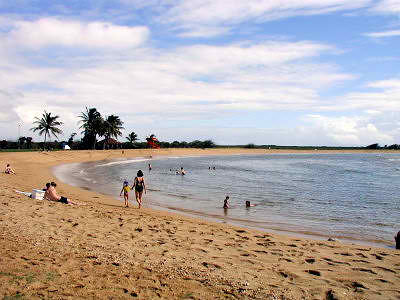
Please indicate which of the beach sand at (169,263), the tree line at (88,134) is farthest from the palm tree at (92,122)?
the beach sand at (169,263)

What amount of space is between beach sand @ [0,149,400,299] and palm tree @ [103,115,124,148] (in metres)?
72.0

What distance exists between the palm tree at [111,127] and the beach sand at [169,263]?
71961mm

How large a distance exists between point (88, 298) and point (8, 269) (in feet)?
6.49

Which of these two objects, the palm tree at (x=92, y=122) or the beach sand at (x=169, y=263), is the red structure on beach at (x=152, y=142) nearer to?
the palm tree at (x=92, y=122)

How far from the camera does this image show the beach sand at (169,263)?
6.08 meters

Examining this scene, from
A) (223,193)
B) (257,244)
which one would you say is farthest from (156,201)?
(257,244)

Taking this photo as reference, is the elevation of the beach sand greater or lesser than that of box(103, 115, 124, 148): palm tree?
lesser

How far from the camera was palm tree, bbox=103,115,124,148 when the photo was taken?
81.7m

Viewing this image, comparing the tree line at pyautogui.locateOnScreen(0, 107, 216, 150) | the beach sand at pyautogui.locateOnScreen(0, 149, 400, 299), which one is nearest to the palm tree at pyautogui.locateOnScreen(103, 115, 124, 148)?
the tree line at pyautogui.locateOnScreen(0, 107, 216, 150)

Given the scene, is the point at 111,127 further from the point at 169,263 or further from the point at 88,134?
the point at 169,263

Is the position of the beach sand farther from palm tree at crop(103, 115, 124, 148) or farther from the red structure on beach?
the red structure on beach

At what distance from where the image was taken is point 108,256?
7723 millimetres

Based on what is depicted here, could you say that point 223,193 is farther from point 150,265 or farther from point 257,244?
point 150,265

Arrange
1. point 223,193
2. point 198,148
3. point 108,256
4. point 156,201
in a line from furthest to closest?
point 198,148, point 223,193, point 156,201, point 108,256
